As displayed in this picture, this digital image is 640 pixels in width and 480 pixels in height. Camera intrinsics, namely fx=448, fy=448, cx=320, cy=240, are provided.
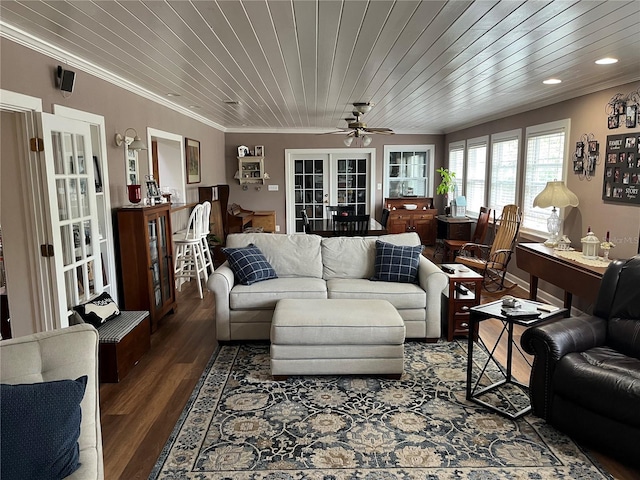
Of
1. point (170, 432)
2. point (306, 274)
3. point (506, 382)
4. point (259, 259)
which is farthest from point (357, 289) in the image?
point (170, 432)

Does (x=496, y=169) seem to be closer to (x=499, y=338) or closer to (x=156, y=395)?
(x=499, y=338)

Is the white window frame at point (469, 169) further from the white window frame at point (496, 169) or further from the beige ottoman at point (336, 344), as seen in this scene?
the beige ottoman at point (336, 344)

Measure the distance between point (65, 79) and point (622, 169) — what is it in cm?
463

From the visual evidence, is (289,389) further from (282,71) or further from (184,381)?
(282,71)

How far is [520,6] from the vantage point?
2.24 meters

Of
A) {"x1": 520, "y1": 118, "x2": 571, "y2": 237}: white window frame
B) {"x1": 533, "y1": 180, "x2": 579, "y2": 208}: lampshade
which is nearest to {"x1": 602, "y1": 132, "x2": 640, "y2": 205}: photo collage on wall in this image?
{"x1": 533, "y1": 180, "x2": 579, "y2": 208}: lampshade

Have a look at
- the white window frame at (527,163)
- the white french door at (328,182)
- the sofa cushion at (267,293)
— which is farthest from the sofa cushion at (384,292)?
the white french door at (328,182)

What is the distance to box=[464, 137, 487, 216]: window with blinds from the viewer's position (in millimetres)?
7316

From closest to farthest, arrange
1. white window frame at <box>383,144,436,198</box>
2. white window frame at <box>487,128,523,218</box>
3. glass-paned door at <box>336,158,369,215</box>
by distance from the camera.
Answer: white window frame at <box>487,128,523,218</box>, white window frame at <box>383,144,436,198</box>, glass-paned door at <box>336,158,369,215</box>

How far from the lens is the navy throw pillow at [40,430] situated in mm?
1409

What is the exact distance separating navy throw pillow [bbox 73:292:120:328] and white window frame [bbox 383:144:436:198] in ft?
21.8

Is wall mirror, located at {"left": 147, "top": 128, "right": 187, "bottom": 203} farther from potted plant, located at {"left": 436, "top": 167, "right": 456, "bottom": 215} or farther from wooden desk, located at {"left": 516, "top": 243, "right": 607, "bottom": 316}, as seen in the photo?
potted plant, located at {"left": 436, "top": 167, "right": 456, "bottom": 215}

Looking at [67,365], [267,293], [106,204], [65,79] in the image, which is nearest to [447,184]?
[267,293]

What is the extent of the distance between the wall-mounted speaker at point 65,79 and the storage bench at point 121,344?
5.73 ft
